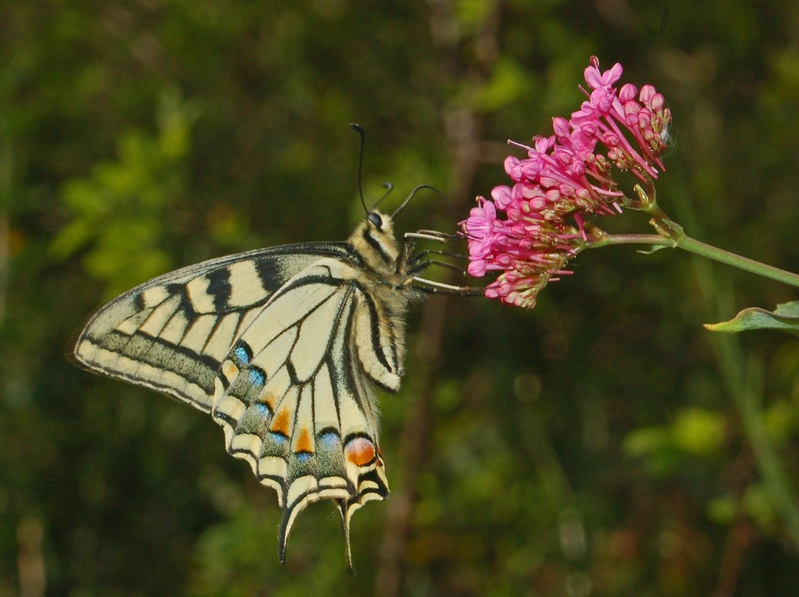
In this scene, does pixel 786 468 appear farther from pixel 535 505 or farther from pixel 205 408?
pixel 205 408

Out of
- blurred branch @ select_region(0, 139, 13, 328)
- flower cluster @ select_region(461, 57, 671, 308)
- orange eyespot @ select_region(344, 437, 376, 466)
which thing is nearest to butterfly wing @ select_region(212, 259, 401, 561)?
orange eyespot @ select_region(344, 437, 376, 466)

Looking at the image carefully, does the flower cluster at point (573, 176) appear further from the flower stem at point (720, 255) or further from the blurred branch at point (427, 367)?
the blurred branch at point (427, 367)

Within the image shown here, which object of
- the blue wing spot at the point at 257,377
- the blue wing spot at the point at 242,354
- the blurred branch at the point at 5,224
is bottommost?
the blue wing spot at the point at 257,377

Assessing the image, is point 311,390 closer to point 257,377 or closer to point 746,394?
point 257,377

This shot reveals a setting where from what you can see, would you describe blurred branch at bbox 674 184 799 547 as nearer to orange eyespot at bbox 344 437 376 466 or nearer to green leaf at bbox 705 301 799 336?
green leaf at bbox 705 301 799 336

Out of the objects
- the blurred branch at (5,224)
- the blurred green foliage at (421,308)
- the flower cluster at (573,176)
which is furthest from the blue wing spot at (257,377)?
the blurred branch at (5,224)

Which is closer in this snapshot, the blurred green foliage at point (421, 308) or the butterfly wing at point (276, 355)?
the butterfly wing at point (276, 355)

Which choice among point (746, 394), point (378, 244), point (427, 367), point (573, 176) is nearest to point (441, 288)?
point (378, 244)
